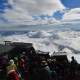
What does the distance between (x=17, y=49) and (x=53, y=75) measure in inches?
750

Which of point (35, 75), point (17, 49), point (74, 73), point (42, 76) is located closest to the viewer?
point (42, 76)

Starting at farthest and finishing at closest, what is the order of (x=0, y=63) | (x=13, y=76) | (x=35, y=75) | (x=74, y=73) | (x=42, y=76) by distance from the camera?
1. (x=0, y=63)
2. (x=74, y=73)
3. (x=35, y=75)
4. (x=42, y=76)
5. (x=13, y=76)

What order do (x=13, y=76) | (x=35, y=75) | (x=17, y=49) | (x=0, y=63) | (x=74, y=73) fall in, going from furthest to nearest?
(x=17, y=49) < (x=0, y=63) < (x=74, y=73) < (x=35, y=75) < (x=13, y=76)

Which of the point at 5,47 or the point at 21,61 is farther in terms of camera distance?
the point at 5,47

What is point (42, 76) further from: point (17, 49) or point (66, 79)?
point (17, 49)

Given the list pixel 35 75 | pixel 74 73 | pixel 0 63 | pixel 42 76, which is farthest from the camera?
pixel 0 63

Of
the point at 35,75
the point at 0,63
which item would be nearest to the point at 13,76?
the point at 35,75

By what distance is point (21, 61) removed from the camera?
23.3 metres

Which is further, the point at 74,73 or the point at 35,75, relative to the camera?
the point at 74,73

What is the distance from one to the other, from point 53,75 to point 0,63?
9.84 meters

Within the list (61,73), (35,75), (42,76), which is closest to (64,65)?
(61,73)

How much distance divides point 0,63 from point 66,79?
6.91 metres

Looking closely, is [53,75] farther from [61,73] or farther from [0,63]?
[0,63]

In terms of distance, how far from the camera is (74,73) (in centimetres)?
2209
